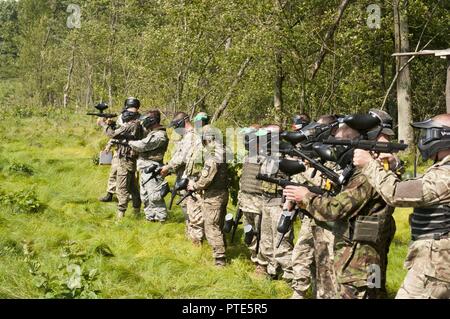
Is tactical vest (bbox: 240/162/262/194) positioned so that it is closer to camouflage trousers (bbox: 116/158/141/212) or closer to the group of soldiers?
the group of soldiers

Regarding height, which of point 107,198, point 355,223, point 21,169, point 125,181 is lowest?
point 107,198

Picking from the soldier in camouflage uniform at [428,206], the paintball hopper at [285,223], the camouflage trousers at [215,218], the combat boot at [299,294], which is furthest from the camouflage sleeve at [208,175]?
the soldier in camouflage uniform at [428,206]

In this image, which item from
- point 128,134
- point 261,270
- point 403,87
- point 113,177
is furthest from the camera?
point 403,87

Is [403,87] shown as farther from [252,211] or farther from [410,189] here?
[410,189]

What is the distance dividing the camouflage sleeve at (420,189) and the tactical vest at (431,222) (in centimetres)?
12

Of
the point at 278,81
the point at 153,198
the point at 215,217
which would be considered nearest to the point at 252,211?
the point at 215,217

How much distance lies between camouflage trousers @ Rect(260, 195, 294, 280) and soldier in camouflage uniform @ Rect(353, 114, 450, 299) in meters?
2.41

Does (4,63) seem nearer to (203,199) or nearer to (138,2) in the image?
(138,2)

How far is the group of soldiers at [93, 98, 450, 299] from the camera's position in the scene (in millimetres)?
3611

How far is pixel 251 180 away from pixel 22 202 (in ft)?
13.7

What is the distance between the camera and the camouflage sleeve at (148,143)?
8500 mm

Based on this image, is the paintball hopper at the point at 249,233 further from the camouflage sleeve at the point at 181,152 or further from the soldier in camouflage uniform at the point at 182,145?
the camouflage sleeve at the point at 181,152

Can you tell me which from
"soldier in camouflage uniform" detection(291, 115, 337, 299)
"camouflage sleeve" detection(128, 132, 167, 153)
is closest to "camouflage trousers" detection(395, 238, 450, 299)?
"soldier in camouflage uniform" detection(291, 115, 337, 299)

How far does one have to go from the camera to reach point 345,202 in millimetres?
4105
